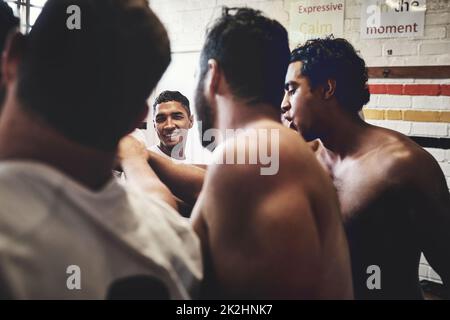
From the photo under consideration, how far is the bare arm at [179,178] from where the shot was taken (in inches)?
62.5

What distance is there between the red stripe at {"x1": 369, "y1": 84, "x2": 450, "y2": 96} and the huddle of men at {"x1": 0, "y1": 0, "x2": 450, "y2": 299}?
6.11 feet

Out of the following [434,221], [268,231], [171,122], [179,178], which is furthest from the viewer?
[171,122]

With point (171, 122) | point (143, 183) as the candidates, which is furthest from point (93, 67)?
point (171, 122)

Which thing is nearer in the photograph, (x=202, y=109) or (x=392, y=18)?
(x=202, y=109)

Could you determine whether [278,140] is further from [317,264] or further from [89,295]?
[89,295]

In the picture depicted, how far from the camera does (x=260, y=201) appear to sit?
99 centimetres

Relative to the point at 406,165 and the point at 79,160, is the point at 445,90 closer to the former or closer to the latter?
the point at 406,165

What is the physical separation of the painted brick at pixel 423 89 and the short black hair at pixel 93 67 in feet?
9.07

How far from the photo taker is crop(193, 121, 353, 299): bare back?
0.97 meters

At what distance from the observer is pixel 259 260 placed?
969 mm

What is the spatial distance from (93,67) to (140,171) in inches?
26.4

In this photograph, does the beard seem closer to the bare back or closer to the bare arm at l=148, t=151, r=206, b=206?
the bare back

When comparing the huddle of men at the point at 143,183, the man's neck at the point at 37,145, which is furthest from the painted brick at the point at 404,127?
the man's neck at the point at 37,145
